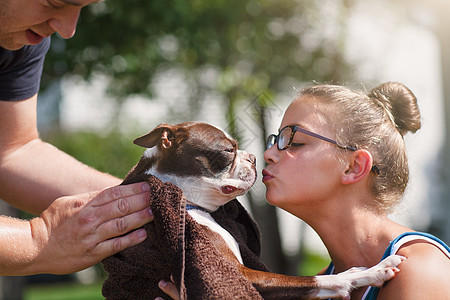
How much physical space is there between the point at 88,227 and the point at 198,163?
55 cm

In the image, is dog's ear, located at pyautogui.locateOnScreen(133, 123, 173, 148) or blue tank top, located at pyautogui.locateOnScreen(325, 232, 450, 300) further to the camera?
dog's ear, located at pyautogui.locateOnScreen(133, 123, 173, 148)

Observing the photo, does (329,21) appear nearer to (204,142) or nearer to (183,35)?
(183,35)

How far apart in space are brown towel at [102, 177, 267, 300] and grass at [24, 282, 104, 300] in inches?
469

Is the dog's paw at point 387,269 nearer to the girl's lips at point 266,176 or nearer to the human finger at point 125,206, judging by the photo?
the girl's lips at point 266,176

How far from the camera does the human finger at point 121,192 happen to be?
2.18 m

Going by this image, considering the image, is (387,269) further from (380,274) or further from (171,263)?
(171,263)

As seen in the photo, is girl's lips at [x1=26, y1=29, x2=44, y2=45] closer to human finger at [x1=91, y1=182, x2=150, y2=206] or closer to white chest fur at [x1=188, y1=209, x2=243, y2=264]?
human finger at [x1=91, y1=182, x2=150, y2=206]

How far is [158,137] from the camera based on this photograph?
2365mm

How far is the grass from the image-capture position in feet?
47.9

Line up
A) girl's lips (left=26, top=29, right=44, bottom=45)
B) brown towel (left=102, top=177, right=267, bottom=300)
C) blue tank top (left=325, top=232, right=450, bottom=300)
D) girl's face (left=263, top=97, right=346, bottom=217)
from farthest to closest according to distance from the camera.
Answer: girl's lips (left=26, top=29, right=44, bottom=45) → girl's face (left=263, top=97, right=346, bottom=217) → blue tank top (left=325, top=232, right=450, bottom=300) → brown towel (left=102, top=177, right=267, bottom=300)

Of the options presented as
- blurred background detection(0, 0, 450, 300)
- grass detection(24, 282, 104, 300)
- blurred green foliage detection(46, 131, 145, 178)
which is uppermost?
blurred background detection(0, 0, 450, 300)

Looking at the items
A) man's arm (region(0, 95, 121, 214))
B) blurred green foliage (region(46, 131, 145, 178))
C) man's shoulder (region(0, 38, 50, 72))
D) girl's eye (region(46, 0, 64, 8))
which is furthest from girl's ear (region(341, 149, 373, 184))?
blurred green foliage (region(46, 131, 145, 178))

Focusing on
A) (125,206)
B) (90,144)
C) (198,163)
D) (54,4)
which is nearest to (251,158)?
(198,163)

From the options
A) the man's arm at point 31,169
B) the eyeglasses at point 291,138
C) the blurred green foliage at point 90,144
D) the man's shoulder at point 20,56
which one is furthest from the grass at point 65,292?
the eyeglasses at point 291,138
